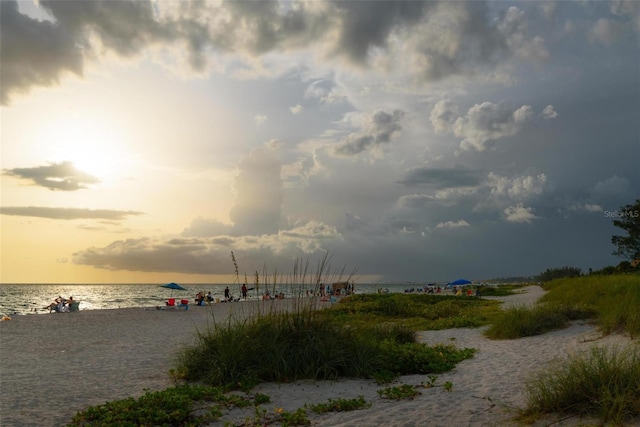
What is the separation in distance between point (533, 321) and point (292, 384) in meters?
8.49

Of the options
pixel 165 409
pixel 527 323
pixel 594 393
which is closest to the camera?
pixel 594 393

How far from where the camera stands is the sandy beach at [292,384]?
274 inches

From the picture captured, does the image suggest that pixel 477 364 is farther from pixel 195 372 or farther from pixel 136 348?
pixel 136 348

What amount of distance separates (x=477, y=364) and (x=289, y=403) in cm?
476

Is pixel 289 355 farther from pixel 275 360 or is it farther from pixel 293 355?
pixel 275 360

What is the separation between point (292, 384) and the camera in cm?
884

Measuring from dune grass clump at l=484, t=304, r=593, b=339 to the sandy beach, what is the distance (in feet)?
1.35

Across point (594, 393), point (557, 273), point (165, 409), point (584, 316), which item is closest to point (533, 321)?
point (584, 316)

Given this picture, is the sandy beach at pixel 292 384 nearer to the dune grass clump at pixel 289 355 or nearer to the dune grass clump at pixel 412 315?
the dune grass clump at pixel 289 355

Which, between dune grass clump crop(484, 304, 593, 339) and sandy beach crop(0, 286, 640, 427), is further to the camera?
Result: dune grass clump crop(484, 304, 593, 339)

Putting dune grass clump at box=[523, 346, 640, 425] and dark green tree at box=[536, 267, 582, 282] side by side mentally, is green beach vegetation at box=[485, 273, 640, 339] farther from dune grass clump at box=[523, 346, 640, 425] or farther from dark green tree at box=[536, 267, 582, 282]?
dark green tree at box=[536, 267, 582, 282]

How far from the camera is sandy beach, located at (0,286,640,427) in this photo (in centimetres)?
696

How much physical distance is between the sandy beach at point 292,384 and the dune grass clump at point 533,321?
41 centimetres

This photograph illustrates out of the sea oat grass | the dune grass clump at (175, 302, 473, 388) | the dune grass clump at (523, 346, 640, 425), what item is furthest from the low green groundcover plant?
the sea oat grass
